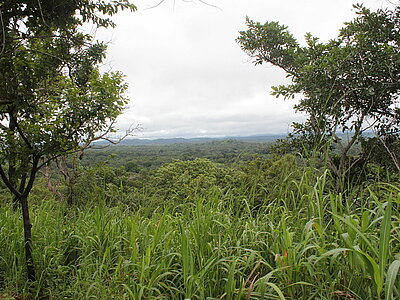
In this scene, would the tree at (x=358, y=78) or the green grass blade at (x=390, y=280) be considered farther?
the tree at (x=358, y=78)

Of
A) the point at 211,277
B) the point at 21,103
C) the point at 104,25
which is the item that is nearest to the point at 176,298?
the point at 211,277

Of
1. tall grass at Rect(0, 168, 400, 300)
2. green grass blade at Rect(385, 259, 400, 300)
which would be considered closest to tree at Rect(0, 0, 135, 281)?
tall grass at Rect(0, 168, 400, 300)

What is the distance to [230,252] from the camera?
1474mm

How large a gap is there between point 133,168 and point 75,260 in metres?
13.7

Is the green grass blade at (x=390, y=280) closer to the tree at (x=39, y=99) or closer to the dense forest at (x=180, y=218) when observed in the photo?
the dense forest at (x=180, y=218)

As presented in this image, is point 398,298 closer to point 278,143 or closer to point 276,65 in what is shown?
point 278,143

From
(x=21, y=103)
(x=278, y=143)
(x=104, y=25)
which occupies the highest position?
(x=104, y=25)

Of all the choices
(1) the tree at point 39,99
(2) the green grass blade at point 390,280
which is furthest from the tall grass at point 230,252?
(1) the tree at point 39,99

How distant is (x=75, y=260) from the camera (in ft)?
6.83

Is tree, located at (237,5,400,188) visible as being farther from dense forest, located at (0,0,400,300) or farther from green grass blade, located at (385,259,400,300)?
green grass blade, located at (385,259,400,300)

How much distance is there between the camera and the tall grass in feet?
3.65

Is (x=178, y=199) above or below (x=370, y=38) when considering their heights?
below

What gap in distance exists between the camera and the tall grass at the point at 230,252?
1.11 m

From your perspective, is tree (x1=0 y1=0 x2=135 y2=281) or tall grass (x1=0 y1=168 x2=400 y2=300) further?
tree (x1=0 y1=0 x2=135 y2=281)
